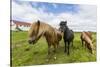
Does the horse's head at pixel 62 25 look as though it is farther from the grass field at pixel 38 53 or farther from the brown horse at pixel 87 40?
the brown horse at pixel 87 40

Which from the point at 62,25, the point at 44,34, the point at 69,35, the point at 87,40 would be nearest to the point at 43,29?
the point at 44,34

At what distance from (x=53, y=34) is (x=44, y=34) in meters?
0.12

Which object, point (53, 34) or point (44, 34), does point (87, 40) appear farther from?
point (44, 34)

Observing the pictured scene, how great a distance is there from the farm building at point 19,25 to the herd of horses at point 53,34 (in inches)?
2.3

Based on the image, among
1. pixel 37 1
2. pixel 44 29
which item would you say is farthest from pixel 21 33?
pixel 37 1

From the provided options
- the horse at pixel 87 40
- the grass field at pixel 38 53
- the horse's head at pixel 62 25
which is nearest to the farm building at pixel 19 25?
the grass field at pixel 38 53

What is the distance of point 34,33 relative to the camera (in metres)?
2.21

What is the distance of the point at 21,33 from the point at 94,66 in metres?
1.09

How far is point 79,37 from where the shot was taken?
7.83 ft

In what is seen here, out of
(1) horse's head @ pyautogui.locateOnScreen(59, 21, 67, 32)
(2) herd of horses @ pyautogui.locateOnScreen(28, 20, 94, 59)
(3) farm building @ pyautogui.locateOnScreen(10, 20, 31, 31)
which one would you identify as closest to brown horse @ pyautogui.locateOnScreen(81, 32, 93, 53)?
(2) herd of horses @ pyautogui.locateOnScreen(28, 20, 94, 59)

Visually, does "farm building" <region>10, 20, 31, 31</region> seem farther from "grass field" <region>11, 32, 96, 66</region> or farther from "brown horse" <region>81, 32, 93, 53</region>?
"brown horse" <region>81, 32, 93, 53</region>

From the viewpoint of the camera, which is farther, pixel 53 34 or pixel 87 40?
pixel 87 40
